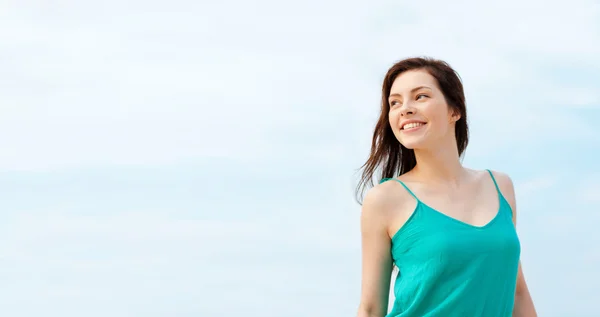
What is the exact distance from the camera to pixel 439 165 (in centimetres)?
381

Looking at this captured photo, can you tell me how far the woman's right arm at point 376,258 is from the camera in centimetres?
370

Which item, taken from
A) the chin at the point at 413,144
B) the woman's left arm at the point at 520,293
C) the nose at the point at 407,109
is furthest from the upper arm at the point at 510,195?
the nose at the point at 407,109

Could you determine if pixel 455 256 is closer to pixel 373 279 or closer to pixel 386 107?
pixel 373 279

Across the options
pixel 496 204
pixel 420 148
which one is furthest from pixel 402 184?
pixel 496 204

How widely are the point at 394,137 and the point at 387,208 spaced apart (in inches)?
17.4

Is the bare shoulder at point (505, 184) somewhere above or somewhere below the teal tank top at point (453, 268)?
above

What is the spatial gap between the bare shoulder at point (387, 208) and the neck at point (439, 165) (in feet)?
0.57

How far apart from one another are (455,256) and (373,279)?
44 cm

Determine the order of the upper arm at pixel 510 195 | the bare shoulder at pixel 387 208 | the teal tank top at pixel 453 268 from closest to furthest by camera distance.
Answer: the teal tank top at pixel 453 268 < the bare shoulder at pixel 387 208 < the upper arm at pixel 510 195

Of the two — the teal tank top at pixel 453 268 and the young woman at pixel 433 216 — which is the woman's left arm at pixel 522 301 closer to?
the young woman at pixel 433 216

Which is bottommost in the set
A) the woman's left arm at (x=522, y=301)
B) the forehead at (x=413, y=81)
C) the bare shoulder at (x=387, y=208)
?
the woman's left arm at (x=522, y=301)

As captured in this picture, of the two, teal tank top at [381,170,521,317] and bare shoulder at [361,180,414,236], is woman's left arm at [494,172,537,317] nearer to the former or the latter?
teal tank top at [381,170,521,317]

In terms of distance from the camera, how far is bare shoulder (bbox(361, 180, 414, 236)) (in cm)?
368

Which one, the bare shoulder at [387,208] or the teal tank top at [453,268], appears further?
the bare shoulder at [387,208]
